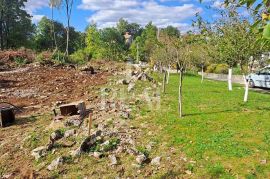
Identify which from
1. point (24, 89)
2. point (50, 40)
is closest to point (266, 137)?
point (24, 89)

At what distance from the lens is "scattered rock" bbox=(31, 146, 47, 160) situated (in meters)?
8.04

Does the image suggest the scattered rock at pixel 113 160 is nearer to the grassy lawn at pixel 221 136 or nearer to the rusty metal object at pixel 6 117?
the grassy lawn at pixel 221 136

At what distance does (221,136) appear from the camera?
30.7ft

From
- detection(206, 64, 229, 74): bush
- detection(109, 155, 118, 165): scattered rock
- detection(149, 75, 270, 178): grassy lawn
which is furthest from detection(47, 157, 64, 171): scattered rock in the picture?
detection(206, 64, 229, 74): bush

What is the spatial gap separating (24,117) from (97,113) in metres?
3.05

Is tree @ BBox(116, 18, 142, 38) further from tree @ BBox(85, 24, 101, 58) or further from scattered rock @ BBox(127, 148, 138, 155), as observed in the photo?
scattered rock @ BBox(127, 148, 138, 155)

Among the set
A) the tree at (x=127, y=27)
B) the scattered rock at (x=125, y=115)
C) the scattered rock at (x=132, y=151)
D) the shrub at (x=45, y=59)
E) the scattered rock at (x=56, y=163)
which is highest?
the tree at (x=127, y=27)

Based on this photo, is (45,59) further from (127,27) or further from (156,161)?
(127,27)

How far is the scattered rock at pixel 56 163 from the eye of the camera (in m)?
7.41

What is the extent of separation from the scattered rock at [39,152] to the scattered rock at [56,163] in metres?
0.63

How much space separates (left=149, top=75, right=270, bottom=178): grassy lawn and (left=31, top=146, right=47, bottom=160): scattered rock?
11.5 ft

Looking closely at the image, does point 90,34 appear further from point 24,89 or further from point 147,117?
point 147,117

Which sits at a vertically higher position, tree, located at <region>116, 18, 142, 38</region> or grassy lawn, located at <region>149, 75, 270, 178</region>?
tree, located at <region>116, 18, 142, 38</region>

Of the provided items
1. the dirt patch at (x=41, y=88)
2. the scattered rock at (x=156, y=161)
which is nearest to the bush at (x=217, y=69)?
the dirt patch at (x=41, y=88)
